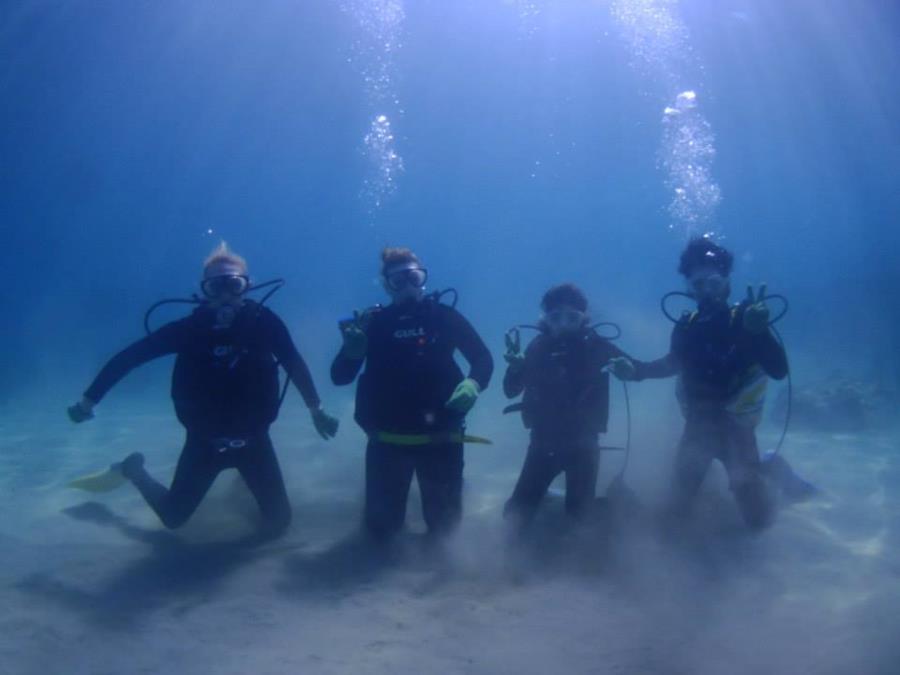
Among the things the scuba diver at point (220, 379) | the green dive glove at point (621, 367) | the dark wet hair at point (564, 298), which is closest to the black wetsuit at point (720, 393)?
the green dive glove at point (621, 367)

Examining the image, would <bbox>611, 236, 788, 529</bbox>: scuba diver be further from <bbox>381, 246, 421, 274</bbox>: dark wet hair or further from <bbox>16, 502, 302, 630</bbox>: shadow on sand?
<bbox>16, 502, 302, 630</bbox>: shadow on sand

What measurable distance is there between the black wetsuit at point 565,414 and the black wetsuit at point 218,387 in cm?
224

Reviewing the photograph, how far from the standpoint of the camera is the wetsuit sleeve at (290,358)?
5766 mm

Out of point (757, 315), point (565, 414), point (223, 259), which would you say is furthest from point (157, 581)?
point (757, 315)

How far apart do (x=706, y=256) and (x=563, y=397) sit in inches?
81.6

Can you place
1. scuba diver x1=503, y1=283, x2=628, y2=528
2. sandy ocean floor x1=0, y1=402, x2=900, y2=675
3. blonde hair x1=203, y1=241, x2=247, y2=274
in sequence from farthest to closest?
1. scuba diver x1=503, y1=283, x2=628, y2=528
2. blonde hair x1=203, y1=241, x2=247, y2=274
3. sandy ocean floor x1=0, y1=402, x2=900, y2=675

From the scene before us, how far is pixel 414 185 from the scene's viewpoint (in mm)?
104688

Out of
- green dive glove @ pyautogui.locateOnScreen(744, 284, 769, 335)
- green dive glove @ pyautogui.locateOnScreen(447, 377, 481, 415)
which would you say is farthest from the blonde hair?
green dive glove @ pyautogui.locateOnScreen(744, 284, 769, 335)

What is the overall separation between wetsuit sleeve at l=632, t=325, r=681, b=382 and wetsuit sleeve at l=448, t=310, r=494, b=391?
1580 millimetres

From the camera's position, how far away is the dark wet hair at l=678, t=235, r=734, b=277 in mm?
6055

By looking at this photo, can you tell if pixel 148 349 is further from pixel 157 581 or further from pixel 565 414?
pixel 565 414

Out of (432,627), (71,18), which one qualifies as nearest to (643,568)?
(432,627)

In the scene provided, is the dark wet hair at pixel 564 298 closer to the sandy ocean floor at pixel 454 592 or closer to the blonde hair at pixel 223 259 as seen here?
the sandy ocean floor at pixel 454 592

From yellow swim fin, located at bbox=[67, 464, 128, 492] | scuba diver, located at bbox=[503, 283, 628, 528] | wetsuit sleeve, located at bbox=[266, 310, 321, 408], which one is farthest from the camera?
yellow swim fin, located at bbox=[67, 464, 128, 492]
